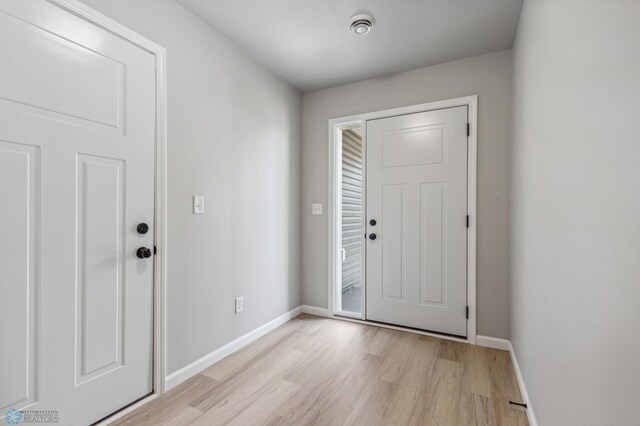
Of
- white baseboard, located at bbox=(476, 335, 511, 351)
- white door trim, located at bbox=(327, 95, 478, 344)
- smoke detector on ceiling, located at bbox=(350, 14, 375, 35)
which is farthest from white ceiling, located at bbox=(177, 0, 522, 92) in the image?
white baseboard, located at bbox=(476, 335, 511, 351)

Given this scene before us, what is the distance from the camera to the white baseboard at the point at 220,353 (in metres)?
1.92

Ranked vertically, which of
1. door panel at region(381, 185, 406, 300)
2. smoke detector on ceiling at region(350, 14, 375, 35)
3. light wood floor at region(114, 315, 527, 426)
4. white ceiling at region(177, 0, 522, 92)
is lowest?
light wood floor at region(114, 315, 527, 426)

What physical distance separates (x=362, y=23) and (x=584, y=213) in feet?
5.94

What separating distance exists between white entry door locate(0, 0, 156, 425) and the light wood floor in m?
0.38

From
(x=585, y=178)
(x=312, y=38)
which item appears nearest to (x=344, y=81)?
(x=312, y=38)

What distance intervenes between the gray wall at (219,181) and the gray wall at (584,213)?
1.99 meters

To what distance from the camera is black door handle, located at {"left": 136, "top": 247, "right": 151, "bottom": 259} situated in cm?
171

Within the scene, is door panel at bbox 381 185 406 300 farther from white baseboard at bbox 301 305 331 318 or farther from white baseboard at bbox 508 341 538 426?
white baseboard at bbox 508 341 538 426

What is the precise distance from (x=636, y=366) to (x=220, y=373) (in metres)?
2.12

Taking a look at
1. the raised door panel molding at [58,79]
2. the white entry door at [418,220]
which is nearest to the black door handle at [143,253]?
the raised door panel molding at [58,79]

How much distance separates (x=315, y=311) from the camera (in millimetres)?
3254

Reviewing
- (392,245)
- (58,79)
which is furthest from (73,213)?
(392,245)

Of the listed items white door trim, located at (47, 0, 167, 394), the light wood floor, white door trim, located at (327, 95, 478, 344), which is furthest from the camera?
white door trim, located at (327, 95, 478, 344)

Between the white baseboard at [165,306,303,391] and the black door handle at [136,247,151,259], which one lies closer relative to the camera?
the black door handle at [136,247,151,259]
